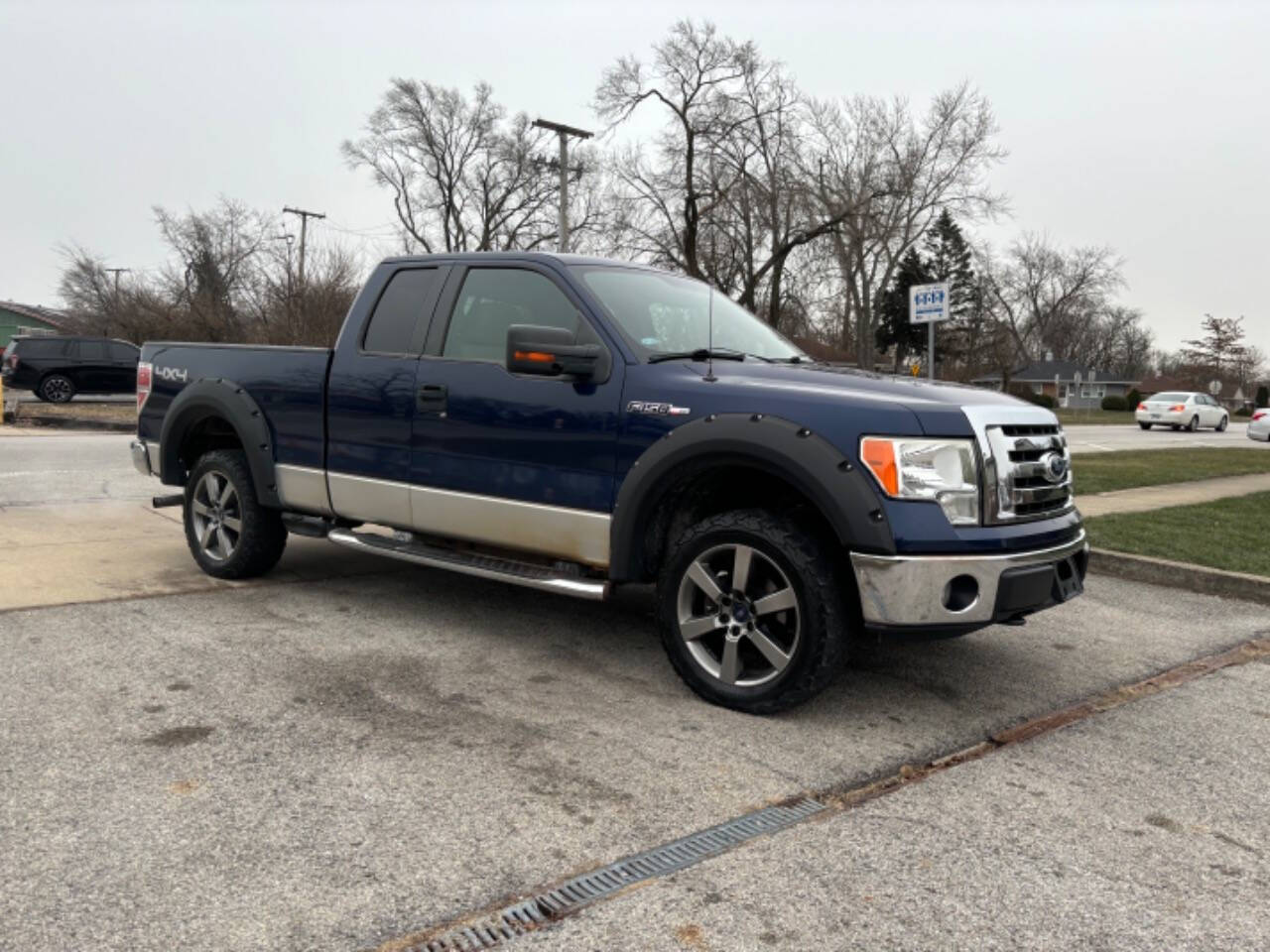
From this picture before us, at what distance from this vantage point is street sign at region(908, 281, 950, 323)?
12516 millimetres

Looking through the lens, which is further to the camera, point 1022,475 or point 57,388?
point 57,388

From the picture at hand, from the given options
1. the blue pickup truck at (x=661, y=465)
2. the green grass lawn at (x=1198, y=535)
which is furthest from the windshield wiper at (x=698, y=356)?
the green grass lawn at (x=1198, y=535)

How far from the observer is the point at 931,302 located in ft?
41.7

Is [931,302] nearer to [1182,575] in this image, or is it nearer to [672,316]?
[1182,575]

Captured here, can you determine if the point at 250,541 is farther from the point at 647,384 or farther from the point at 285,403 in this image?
the point at 647,384

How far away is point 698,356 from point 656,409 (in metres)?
0.44

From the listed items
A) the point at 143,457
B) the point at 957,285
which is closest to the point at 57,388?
the point at 143,457

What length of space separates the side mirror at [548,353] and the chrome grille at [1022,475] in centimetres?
167

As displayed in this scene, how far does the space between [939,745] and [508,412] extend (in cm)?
235

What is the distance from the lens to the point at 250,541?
6020 mm

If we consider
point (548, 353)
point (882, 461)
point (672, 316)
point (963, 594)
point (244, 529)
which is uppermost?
point (672, 316)

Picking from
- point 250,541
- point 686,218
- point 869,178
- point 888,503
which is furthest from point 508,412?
point 869,178

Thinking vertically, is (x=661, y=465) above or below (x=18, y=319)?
below

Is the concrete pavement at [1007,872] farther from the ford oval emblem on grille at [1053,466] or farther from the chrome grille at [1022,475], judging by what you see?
the ford oval emblem on grille at [1053,466]
